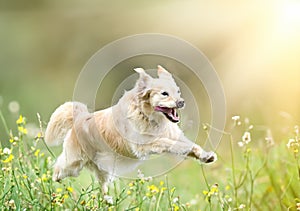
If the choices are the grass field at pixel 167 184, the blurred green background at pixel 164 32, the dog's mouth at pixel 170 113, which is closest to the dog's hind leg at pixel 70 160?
the grass field at pixel 167 184

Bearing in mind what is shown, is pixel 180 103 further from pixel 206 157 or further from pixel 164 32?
pixel 164 32

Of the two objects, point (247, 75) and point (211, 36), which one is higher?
point (211, 36)

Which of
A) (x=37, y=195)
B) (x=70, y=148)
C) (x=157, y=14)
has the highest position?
(x=157, y=14)

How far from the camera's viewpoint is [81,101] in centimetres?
156

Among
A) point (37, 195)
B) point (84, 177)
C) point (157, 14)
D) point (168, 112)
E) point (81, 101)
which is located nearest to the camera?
point (168, 112)

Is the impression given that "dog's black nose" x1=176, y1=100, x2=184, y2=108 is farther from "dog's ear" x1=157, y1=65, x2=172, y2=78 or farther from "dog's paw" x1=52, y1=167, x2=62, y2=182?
"dog's paw" x1=52, y1=167, x2=62, y2=182

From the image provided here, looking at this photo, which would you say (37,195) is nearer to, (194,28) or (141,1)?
(194,28)

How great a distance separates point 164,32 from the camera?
277 inches

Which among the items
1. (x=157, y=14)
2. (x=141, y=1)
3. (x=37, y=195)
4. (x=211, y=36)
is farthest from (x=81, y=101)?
(x=141, y=1)

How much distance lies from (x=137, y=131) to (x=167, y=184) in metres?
0.59

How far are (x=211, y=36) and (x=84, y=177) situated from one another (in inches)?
137

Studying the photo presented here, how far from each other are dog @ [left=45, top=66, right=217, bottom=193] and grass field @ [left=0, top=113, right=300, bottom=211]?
0.19 m

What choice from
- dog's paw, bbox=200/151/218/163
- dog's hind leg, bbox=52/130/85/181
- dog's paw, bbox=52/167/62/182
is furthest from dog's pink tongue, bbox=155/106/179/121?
dog's paw, bbox=52/167/62/182

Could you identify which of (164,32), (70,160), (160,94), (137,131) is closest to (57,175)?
(70,160)
